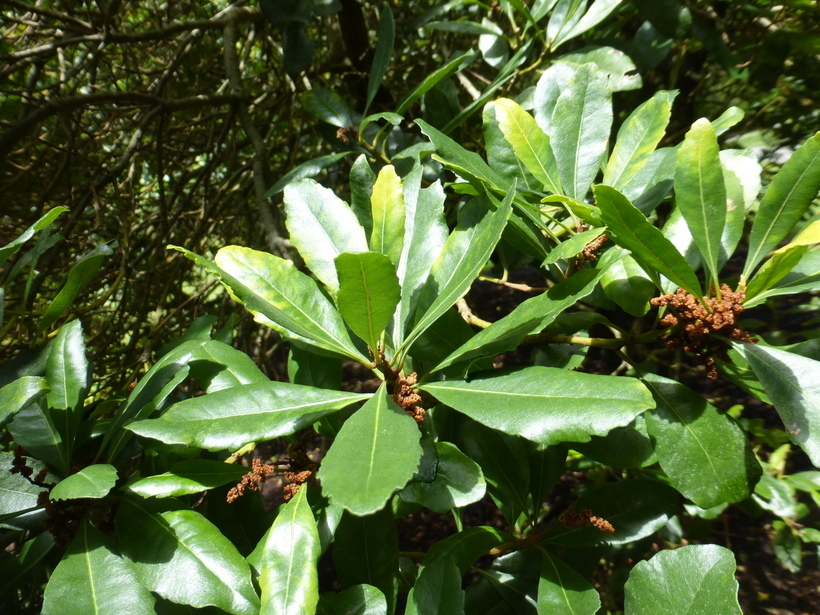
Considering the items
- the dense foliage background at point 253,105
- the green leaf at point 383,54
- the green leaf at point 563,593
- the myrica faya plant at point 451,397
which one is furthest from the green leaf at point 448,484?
the green leaf at point 383,54

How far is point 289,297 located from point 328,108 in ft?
3.05

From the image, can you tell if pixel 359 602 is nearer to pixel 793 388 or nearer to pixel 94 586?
pixel 94 586

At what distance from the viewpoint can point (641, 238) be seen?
63cm

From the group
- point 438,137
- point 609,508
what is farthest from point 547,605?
point 438,137

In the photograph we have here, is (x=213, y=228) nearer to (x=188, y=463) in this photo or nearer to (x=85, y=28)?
(x=85, y=28)

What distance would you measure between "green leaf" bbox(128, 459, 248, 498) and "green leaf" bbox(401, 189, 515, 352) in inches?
13.7

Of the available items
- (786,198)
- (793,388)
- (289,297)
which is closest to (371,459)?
(289,297)

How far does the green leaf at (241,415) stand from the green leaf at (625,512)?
50cm

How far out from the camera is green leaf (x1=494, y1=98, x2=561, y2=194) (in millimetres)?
817

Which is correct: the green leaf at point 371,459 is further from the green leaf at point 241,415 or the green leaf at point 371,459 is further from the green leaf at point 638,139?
the green leaf at point 638,139

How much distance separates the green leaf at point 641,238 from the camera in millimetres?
601

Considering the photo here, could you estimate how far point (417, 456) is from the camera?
54cm

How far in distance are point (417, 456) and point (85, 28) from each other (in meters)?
1.89

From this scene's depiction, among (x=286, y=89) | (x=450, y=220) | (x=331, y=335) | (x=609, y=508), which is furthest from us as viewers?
(x=286, y=89)
